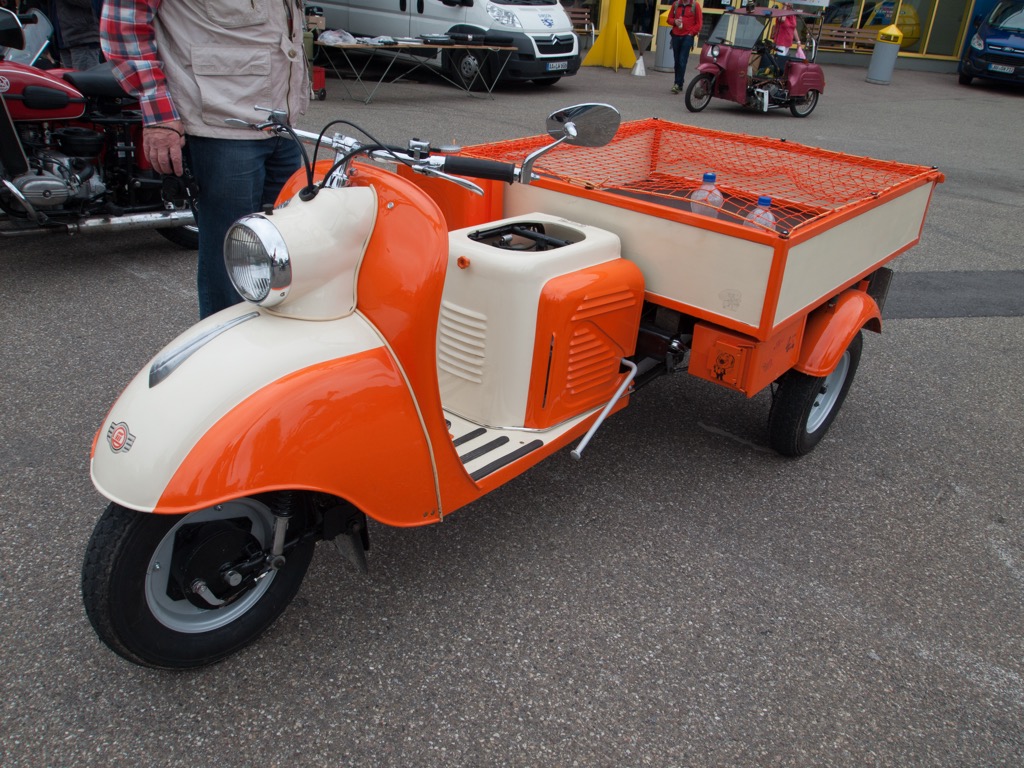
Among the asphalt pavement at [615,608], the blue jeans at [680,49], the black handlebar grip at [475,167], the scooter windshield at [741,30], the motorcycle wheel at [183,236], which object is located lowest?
the asphalt pavement at [615,608]

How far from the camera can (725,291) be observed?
2486 mm

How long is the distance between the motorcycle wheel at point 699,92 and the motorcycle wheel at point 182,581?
10549 millimetres

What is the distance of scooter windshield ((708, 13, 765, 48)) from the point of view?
10.9m

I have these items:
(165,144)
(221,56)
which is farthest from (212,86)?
(165,144)

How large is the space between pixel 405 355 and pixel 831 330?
178cm

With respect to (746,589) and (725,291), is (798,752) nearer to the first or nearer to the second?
(746,589)

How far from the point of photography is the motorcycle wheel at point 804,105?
11.2m

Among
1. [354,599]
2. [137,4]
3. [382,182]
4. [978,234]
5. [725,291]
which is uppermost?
[137,4]

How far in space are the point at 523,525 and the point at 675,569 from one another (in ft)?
1.70

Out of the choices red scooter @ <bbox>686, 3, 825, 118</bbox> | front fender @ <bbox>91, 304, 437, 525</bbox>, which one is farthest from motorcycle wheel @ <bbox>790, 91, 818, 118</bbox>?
front fender @ <bbox>91, 304, 437, 525</bbox>

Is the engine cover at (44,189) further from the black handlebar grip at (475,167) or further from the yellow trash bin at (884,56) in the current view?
the yellow trash bin at (884,56)

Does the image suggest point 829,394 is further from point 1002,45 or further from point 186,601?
point 1002,45

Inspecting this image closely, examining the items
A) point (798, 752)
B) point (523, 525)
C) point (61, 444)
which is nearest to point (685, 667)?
point (798, 752)

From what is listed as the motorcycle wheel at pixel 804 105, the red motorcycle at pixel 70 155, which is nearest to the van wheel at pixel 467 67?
the motorcycle wheel at pixel 804 105
